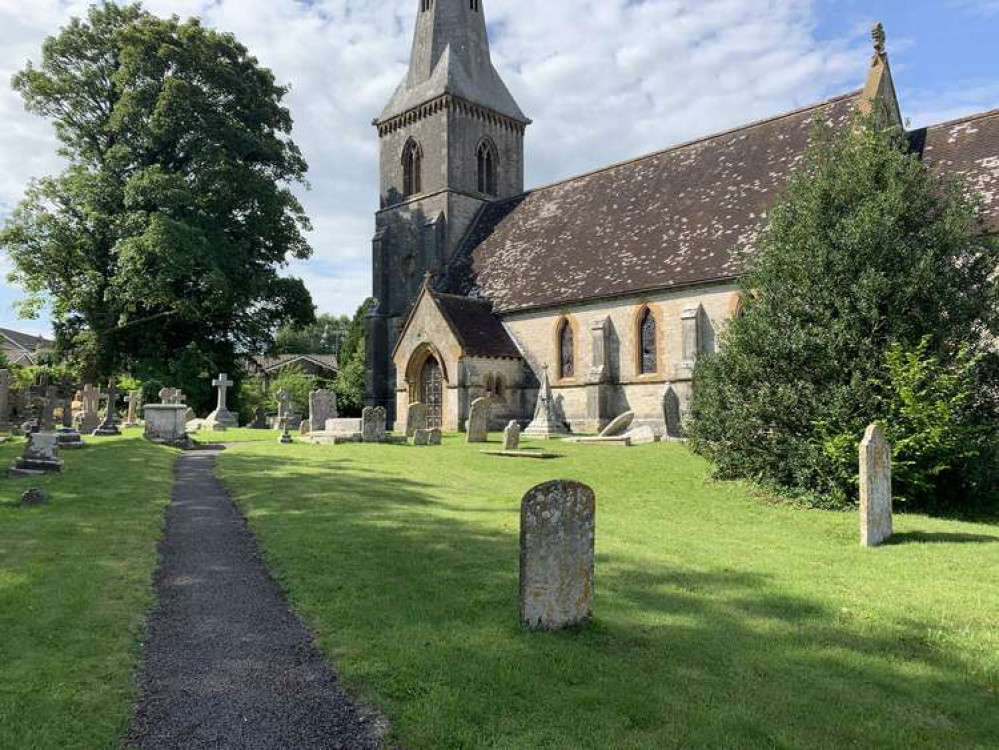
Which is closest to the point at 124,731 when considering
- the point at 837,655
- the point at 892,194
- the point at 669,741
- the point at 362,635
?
the point at 362,635

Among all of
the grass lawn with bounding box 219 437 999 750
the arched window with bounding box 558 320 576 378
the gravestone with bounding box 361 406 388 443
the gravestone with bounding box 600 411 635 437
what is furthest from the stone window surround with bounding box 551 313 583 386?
the grass lawn with bounding box 219 437 999 750

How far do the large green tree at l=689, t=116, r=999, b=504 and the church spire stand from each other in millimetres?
27965

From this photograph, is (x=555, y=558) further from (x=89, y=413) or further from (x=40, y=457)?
(x=89, y=413)

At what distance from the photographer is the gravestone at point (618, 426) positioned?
2344 cm

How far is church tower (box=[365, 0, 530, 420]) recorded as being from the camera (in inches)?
1479

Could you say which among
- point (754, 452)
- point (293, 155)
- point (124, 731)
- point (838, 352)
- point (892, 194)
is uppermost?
point (293, 155)

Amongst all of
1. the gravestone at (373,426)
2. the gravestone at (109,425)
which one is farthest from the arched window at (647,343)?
the gravestone at (109,425)

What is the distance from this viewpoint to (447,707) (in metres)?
4.50

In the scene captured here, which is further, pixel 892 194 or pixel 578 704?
pixel 892 194

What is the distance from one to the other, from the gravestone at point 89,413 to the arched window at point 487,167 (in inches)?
833

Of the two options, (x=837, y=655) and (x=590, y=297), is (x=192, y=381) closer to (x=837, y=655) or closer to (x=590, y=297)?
(x=590, y=297)

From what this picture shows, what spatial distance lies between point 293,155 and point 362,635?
3723cm

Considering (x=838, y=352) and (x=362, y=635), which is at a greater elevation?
(x=838, y=352)

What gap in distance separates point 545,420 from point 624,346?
432cm
